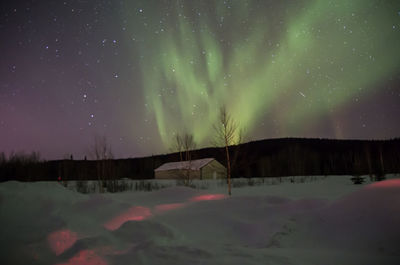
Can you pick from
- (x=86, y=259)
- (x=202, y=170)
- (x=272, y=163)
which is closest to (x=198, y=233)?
(x=86, y=259)

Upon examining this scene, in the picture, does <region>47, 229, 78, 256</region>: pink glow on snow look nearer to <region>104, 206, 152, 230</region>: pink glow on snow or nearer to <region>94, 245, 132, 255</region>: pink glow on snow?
<region>94, 245, 132, 255</region>: pink glow on snow

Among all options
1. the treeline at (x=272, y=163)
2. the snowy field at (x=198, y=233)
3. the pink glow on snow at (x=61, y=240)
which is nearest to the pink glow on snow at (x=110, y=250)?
the snowy field at (x=198, y=233)

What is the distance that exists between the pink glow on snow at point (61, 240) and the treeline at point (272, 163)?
39.3 feet

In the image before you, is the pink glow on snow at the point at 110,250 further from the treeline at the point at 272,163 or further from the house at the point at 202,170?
the house at the point at 202,170

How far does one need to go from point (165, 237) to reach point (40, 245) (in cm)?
262

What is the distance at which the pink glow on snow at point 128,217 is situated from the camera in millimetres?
7165

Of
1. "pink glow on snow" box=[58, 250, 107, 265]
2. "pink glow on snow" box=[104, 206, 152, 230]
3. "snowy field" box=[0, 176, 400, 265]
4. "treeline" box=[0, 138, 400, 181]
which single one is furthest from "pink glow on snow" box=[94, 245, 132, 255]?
"treeline" box=[0, 138, 400, 181]

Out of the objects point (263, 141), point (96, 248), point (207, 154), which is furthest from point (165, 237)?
point (263, 141)

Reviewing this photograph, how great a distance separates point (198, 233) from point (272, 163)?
56238 mm

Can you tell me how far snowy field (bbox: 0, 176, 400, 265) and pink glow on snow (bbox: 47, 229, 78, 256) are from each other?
0.01 m

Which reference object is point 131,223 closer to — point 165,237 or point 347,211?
point 165,237

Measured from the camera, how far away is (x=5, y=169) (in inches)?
1046

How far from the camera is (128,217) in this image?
7.86 m

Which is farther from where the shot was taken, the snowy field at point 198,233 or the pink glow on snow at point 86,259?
the snowy field at point 198,233
